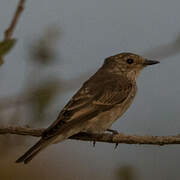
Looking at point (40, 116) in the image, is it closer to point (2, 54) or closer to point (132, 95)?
point (2, 54)

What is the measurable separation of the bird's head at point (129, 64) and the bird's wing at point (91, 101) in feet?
0.91

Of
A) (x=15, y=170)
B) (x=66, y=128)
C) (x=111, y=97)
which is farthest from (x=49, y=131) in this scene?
(x=111, y=97)

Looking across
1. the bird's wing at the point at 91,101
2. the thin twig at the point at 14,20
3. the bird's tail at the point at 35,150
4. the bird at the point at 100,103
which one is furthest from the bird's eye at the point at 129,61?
the thin twig at the point at 14,20

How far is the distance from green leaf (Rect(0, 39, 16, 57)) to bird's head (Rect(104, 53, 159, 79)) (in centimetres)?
436

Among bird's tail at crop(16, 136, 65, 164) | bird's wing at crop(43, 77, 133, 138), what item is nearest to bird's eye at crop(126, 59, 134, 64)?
bird's wing at crop(43, 77, 133, 138)

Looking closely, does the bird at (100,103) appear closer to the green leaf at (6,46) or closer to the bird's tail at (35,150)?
the bird's tail at (35,150)

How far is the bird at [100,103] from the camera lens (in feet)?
13.0

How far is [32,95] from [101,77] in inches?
134

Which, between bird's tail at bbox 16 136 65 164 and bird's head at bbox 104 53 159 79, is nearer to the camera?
bird's tail at bbox 16 136 65 164

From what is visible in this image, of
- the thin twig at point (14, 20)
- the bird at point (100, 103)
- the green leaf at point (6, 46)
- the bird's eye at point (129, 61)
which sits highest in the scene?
the bird's eye at point (129, 61)

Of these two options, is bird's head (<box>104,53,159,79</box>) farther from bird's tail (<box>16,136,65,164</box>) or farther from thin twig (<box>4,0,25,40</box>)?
thin twig (<box>4,0,25,40</box>)

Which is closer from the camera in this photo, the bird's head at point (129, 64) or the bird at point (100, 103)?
the bird at point (100, 103)

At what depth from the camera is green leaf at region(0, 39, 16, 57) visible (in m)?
1.45

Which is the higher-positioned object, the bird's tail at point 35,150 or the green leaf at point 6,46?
the green leaf at point 6,46
